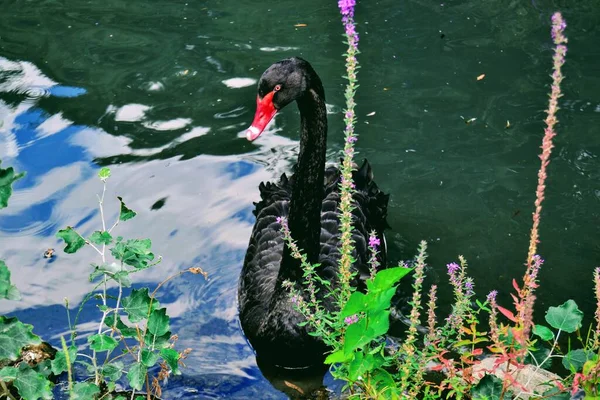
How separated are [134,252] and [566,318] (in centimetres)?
134

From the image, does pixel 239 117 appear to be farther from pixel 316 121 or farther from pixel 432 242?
pixel 316 121

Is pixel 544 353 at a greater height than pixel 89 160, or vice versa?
pixel 544 353

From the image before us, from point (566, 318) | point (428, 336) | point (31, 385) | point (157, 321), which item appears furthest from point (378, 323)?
point (31, 385)

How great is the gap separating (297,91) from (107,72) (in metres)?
3.29

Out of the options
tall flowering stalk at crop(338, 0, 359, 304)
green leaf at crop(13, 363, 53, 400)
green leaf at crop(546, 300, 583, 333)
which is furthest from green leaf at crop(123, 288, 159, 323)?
green leaf at crop(546, 300, 583, 333)

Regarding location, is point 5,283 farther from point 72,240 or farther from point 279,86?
point 279,86

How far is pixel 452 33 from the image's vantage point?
22.0ft

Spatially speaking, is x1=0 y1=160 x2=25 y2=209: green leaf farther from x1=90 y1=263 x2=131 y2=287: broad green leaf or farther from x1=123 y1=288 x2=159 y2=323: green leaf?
x1=123 y1=288 x2=159 y2=323: green leaf

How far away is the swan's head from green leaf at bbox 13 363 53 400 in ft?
4.42

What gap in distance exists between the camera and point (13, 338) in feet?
7.80

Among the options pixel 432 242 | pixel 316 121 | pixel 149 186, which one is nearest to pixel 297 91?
pixel 316 121

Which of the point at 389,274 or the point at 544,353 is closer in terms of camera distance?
the point at 389,274

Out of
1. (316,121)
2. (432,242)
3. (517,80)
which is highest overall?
(316,121)

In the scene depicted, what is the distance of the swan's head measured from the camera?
135 inches
